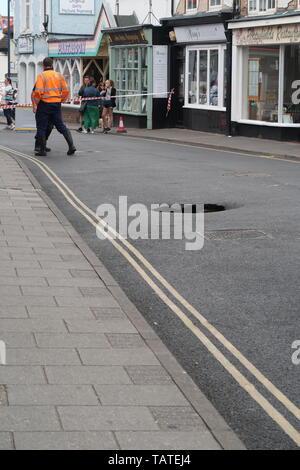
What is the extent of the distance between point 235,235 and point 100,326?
4.27 metres

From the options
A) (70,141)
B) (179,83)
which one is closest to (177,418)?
(70,141)

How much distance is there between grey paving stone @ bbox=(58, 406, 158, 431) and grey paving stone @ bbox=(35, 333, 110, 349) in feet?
4.07

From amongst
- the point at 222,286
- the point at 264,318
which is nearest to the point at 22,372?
the point at 264,318

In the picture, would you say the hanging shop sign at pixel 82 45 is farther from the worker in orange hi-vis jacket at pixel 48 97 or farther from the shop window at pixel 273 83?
the worker in orange hi-vis jacket at pixel 48 97

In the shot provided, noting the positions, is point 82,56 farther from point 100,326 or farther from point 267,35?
point 100,326

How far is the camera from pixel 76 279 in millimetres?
8203

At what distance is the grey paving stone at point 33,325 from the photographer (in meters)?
6.47

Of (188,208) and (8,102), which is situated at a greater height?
(8,102)

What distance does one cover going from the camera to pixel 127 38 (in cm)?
3553

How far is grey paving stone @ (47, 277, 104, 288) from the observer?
796 cm

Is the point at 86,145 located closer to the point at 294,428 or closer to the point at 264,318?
the point at 264,318

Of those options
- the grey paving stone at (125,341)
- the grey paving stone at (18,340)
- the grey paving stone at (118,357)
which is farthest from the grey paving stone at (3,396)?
the grey paving stone at (125,341)

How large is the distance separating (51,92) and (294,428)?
16525 millimetres

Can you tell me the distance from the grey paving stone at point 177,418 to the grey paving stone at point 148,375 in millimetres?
443
